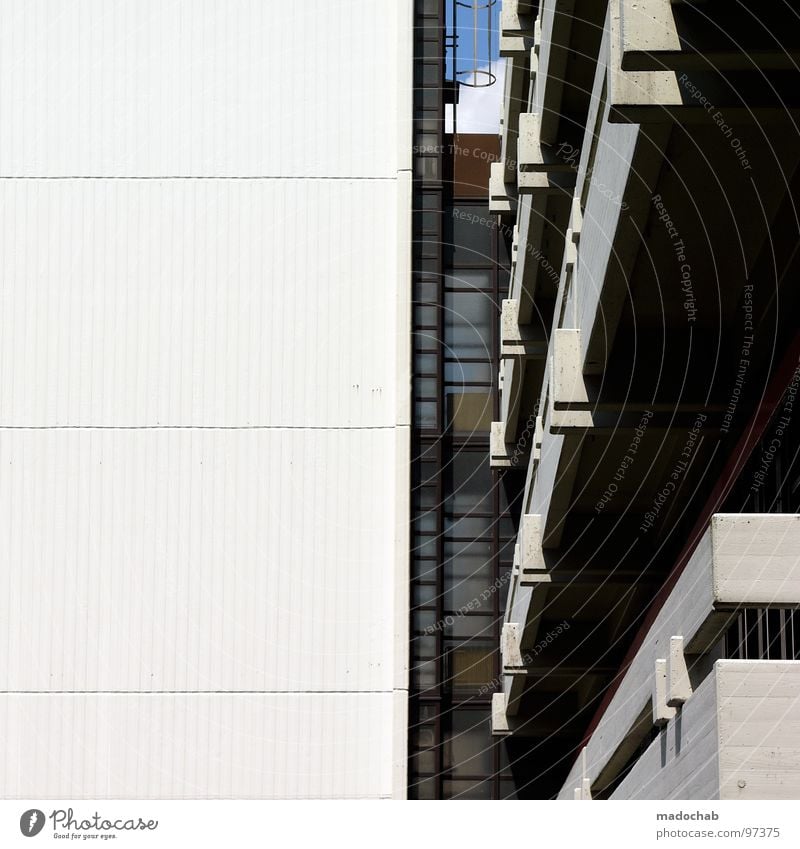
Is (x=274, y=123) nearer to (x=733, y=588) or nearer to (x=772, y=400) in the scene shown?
(x=772, y=400)

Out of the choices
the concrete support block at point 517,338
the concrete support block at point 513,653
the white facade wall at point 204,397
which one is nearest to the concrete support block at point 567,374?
the concrete support block at point 517,338

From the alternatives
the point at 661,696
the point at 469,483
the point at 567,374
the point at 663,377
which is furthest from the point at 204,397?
the point at 661,696

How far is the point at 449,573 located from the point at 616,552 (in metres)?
8.16

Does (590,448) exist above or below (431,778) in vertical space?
above

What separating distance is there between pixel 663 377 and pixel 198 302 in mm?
12716

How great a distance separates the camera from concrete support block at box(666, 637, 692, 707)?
6430 millimetres

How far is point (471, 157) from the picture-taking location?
74.4 feet

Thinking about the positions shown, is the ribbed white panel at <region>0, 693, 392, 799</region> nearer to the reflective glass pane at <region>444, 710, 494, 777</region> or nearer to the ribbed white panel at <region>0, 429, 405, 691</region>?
the ribbed white panel at <region>0, 429, 405, 691</region>

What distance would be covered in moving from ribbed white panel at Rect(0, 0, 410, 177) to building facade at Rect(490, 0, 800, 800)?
14.6 feet

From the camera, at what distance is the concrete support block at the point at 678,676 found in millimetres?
6430

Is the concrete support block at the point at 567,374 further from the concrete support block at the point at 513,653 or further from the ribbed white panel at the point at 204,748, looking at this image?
the ribbed white panel at the point at 204,748

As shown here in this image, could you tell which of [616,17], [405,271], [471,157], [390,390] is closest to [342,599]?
[390,390]

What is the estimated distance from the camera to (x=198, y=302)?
21656 mm

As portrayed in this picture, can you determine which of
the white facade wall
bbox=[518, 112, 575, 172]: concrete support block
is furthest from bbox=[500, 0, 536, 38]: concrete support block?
the white facade wall
